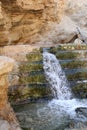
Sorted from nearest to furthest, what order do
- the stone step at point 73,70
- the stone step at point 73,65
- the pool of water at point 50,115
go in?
the pool of water at point 50,115
the stone step at point 73,70
the stone step at point 73,65

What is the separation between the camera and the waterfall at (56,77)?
9.71 meters

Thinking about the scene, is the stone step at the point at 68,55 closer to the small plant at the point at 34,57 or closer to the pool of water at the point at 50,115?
the small plant at the point at 34,57

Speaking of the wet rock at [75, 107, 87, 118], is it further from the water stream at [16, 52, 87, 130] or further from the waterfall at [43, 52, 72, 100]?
the waterfall at [43, 52, 72, 100]

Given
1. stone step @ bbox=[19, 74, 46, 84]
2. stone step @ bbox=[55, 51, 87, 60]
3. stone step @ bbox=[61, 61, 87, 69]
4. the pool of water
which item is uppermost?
stone step @ bbox=[55, 51, 87, 60]

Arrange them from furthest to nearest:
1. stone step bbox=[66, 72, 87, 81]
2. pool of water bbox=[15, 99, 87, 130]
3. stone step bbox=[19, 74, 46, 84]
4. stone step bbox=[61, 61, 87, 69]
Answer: stone step bbox=[61, 61, 87, 69]
stone step bbox=[66, 72, 87, 81]
stone step bbox=[19, 74, 46, 84]
pool of water bbox=[15, 99, 87, 130]

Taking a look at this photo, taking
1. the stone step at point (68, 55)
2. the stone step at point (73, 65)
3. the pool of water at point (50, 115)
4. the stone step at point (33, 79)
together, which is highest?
the stone step at point (68, 55)

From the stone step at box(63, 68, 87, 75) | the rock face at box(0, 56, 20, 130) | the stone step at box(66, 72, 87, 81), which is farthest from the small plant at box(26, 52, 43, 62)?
the rock face at box(0, 56, 20, 130)

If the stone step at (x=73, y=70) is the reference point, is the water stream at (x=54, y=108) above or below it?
below

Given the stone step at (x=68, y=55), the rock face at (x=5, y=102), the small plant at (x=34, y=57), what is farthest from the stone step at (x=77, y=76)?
the rock face at (x=5, y=102)

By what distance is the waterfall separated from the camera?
9715 millimetres

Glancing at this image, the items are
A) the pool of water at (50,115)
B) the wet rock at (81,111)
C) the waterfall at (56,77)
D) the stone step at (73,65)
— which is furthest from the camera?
the stone step at (73,65)

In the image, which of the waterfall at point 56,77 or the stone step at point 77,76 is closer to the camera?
the waterfall at point 56,77

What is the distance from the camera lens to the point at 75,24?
18.6m

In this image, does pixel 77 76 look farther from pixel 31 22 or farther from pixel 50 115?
pixel 31 22
